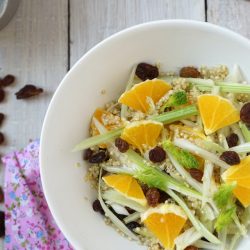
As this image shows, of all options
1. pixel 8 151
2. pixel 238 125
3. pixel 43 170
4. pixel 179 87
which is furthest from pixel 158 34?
pixel 8 151

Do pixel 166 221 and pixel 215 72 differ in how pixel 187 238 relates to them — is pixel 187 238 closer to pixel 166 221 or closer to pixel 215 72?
pixel 166 221

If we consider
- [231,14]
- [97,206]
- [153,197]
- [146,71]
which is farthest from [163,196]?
[231,14]

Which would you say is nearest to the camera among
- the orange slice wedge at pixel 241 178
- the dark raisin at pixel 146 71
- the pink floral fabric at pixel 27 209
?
the orange slice wedge at pixel 241 178

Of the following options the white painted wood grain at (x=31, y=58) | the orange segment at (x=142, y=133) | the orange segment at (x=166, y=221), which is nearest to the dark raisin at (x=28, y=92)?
the white painted wood grain at (x=31, y=58)

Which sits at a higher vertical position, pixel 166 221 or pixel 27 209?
pixel 166 221

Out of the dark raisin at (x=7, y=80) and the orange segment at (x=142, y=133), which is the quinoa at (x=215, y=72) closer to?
the orange segment at (x=142, y=133)

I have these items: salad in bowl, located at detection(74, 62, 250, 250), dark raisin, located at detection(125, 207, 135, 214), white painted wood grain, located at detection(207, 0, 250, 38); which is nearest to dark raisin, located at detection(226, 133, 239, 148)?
salad in bowl, located at detection(74, 62, 250, 250)

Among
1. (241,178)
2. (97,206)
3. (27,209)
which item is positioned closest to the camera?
(241,178)
